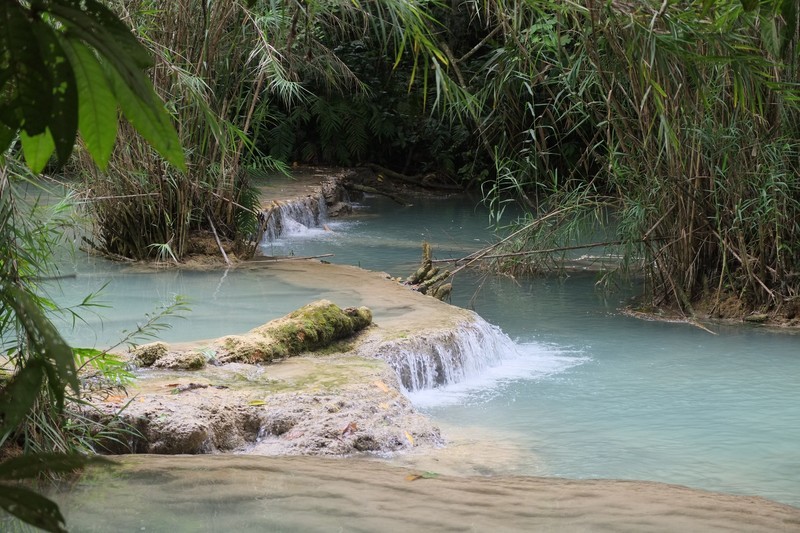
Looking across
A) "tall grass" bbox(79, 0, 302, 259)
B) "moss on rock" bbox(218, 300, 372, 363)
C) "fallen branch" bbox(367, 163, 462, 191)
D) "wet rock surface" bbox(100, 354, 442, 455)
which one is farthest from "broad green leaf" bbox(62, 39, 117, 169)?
"fallen branch" bbox(367, 163, 462, 191)

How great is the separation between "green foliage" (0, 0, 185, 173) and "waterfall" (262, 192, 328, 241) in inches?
439

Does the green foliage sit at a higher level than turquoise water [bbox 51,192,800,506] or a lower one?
higher

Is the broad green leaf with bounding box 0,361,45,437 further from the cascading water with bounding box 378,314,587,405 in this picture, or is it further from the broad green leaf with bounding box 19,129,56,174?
the cascading water with bounding box 378,314,587,405

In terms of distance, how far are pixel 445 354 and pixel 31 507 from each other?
582cm

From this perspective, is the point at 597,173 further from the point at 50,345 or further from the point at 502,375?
the point at 50,345

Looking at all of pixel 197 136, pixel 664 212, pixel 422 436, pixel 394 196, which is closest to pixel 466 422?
pixel 422 436

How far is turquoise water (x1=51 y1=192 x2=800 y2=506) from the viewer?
491 cm

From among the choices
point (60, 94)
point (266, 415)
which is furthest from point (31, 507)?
point (266, 415)

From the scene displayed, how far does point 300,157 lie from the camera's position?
1856 cm

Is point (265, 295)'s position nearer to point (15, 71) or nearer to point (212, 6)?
point (212, 6)

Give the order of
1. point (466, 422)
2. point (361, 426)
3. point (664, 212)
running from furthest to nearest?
point (664, 212), point (466, 422), point (361, 426)

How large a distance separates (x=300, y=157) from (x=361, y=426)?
46.7 ft

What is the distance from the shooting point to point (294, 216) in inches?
520

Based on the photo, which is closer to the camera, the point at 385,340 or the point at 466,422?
the point at 466,422
